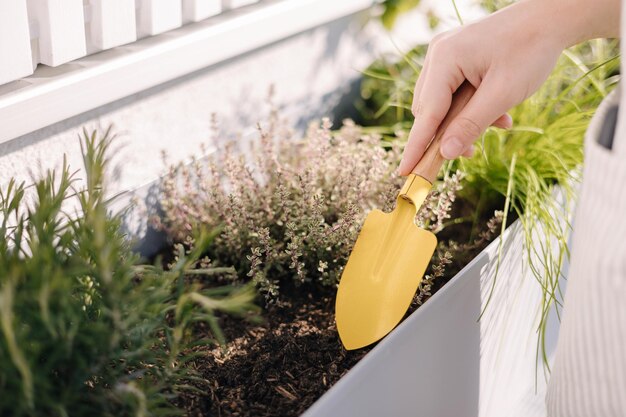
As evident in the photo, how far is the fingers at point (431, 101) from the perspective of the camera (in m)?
1.06

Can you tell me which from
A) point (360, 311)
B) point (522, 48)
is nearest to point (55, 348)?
point (360, 311)

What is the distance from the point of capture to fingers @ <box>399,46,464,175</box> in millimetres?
1056

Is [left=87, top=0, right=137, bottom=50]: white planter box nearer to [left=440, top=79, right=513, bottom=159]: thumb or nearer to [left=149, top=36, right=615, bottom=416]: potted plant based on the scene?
[left=149, top=36, right=615, bottom=416]: potted plant

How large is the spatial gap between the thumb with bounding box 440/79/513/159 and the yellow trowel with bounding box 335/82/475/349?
0.04 m

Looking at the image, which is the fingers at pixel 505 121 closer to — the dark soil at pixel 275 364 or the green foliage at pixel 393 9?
the dark soil at pixel 275 364

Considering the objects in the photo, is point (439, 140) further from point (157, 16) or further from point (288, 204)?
point (157, 16)

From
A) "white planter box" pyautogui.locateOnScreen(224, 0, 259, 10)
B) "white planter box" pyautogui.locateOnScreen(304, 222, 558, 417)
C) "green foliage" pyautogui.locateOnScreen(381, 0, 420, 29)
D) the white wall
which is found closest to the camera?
"white planter box" pyautogui.locateOnScreen(304, 222, 558, 417)

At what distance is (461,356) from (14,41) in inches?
32.5

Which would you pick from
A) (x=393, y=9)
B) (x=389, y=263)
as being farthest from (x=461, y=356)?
(x=393, y=9)

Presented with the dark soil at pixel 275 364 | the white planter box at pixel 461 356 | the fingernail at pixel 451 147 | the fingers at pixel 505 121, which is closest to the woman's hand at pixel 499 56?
the fingernail at pixel 451 147

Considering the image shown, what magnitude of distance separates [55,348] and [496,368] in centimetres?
81

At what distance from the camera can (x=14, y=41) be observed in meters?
1.04

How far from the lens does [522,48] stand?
101 centimetres

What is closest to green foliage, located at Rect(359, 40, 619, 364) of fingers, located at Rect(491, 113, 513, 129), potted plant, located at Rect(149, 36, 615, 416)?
potted plant, located at Rect(149, 36, 615, 416)
